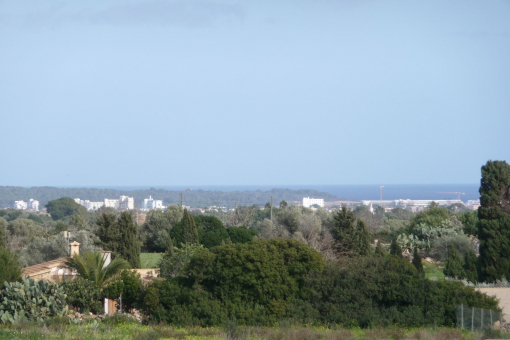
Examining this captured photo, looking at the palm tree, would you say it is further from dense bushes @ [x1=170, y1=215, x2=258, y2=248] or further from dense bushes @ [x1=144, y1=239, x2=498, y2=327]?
dense bushes @ [x1=170, y1=215, x2=258, y2=248]

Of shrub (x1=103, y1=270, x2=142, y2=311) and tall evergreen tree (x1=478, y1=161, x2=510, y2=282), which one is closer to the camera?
shrub (x1=103, y1=270, x2=142, y2=311)

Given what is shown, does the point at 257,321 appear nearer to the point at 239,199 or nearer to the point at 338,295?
the point at 338,295

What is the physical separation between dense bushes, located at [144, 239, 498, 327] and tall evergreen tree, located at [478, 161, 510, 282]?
8468 mm

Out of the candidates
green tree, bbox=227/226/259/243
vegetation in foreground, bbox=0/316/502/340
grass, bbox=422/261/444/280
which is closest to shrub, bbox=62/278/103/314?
vegetation in foreground, bbox=0/316/502/340

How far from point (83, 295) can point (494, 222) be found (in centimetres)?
1702

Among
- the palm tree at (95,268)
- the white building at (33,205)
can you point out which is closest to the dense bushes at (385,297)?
the palm tree at (95,268)

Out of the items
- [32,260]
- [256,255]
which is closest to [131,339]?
[256,255]

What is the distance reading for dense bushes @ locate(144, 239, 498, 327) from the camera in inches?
547

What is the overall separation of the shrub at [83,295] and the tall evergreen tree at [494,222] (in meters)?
15.7

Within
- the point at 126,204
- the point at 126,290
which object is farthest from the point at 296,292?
the point at 126,204

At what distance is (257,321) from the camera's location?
45.5ft

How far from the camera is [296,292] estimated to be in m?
14.8

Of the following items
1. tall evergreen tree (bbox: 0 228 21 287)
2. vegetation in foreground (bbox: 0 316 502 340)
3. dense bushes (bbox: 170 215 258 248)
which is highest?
tall evergreen tree (bbox: 0 228 21 287)

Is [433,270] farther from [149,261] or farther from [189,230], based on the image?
[149,261]
